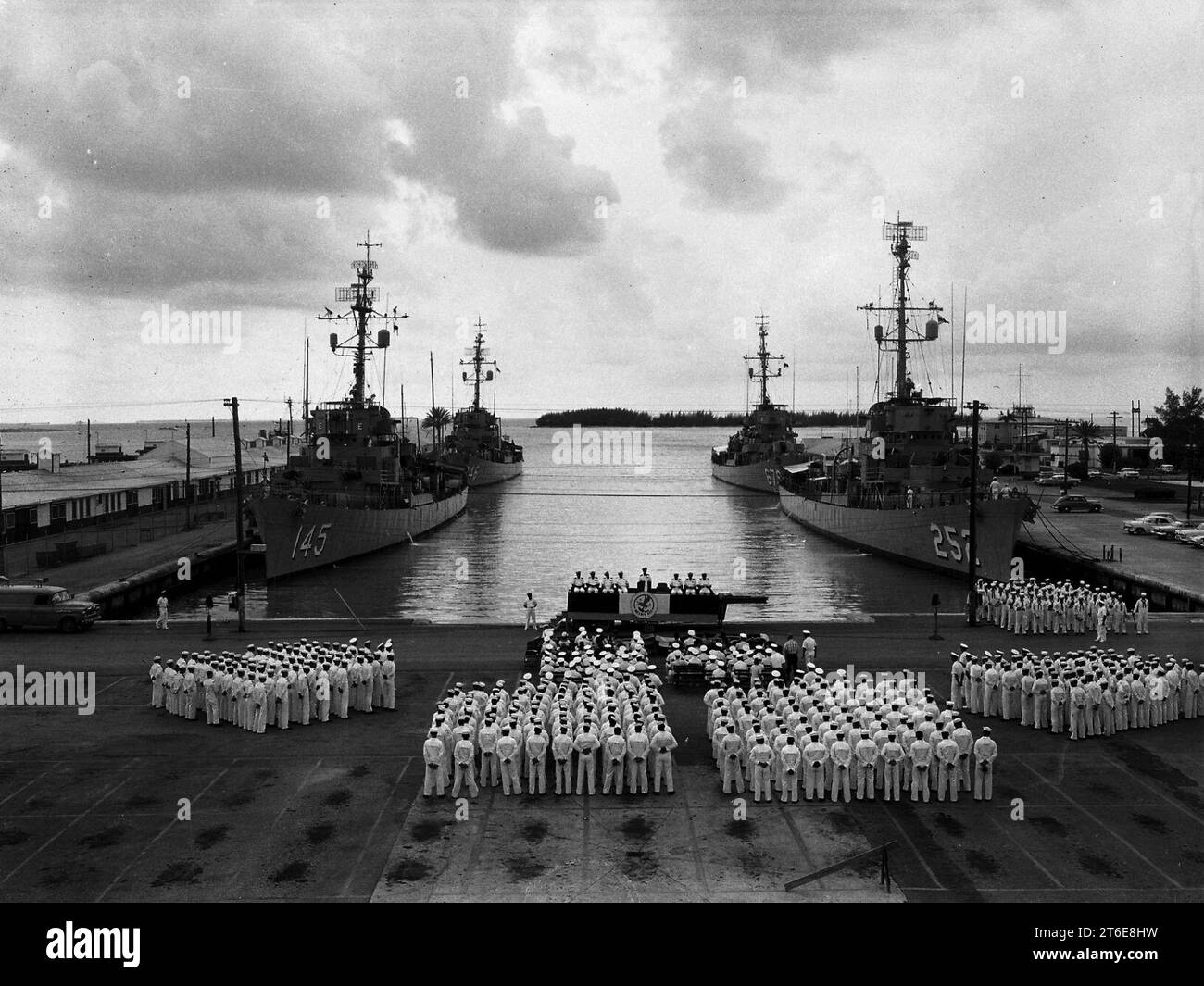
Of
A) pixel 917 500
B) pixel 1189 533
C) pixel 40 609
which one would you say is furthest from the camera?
pixel 917 500

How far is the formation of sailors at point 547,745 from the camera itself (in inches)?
641

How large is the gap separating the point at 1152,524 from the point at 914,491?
14.1 meters

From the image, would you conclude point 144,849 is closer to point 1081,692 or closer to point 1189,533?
point 1081,692

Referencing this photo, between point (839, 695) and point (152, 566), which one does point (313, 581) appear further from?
point (839, 695)

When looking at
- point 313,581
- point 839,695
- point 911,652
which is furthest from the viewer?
point 313,581

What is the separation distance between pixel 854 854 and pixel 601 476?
480ft

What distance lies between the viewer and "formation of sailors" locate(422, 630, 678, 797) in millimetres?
16281

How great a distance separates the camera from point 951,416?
191 ft

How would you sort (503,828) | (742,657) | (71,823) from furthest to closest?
(742,657), (71,823), (503,828)

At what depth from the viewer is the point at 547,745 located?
16938 mm

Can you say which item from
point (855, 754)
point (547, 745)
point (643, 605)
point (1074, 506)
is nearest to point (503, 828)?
point (547, 745)

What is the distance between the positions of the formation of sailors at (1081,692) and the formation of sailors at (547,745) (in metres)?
7.58

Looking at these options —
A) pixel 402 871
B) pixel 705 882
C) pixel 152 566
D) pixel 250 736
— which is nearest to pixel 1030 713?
pixel 705 882
